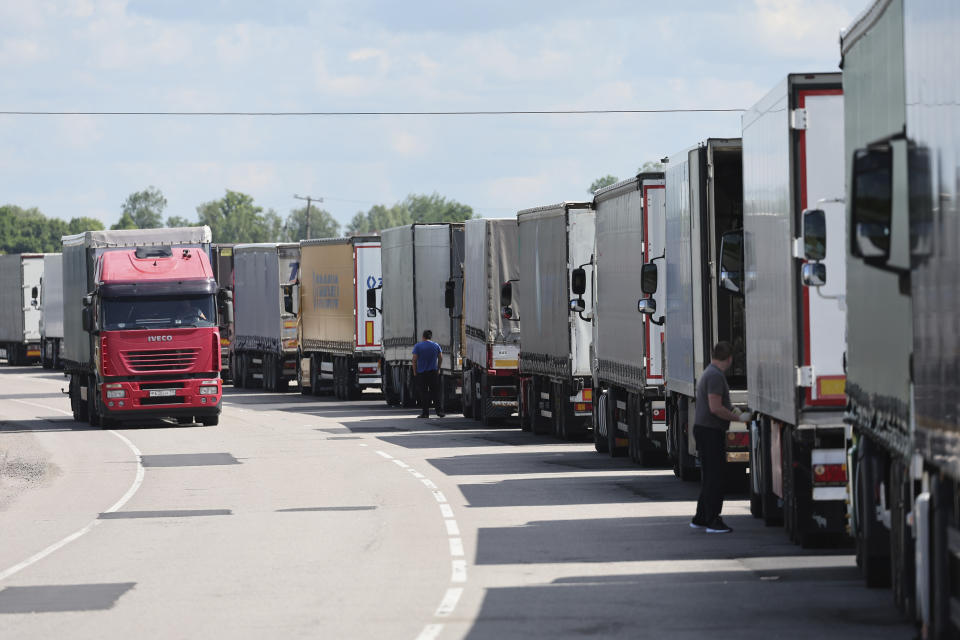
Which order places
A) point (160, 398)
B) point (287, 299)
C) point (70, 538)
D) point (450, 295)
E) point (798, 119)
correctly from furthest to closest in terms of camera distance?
point (287, 299), point (450, 295), point (160, 398), point (70, 538), point (798, 119)

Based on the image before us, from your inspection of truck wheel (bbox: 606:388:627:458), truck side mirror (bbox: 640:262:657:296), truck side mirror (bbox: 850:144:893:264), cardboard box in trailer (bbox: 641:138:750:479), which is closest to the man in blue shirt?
truck wheel (bbox: 606:388:627:458)

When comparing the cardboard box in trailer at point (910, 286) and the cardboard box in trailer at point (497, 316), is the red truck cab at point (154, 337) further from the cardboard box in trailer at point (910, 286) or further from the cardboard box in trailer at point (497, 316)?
the cardboard box in trailer at point (910, 286)

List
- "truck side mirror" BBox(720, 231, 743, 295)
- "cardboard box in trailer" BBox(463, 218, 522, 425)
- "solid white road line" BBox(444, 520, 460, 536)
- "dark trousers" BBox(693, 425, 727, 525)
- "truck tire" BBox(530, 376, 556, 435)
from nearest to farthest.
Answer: "dark trousers" BBox(693, 425, 727, 525) < "solid white road line" BBox(444, 520, 460, 536) < "truck side mirror" BBox(720, 231, 743, 295) < "truck tire" BBox(530, 376, 556, 435) < "cardboard box in trailer" BBox(463, 218, 522, 425)

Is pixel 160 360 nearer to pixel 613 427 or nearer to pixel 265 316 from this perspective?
pixel 613 427

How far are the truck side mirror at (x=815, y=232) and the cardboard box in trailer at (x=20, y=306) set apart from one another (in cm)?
6320

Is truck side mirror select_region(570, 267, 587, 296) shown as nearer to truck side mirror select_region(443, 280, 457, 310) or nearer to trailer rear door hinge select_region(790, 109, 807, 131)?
truck side mirror select_region(443, 280, 457, 310)

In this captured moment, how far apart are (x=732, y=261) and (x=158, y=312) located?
1851cm

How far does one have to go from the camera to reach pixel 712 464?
53.1 ft

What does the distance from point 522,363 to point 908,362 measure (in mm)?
22183

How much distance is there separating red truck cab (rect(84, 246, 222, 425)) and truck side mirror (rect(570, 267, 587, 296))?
31.7 ft

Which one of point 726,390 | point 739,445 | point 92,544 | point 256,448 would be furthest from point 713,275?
point 256,448

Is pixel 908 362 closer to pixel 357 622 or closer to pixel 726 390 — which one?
pixel 357 622

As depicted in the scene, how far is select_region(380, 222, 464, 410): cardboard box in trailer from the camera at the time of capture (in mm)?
38469

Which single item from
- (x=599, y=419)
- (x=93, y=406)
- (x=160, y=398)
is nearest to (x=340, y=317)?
(x=93, y=406)
